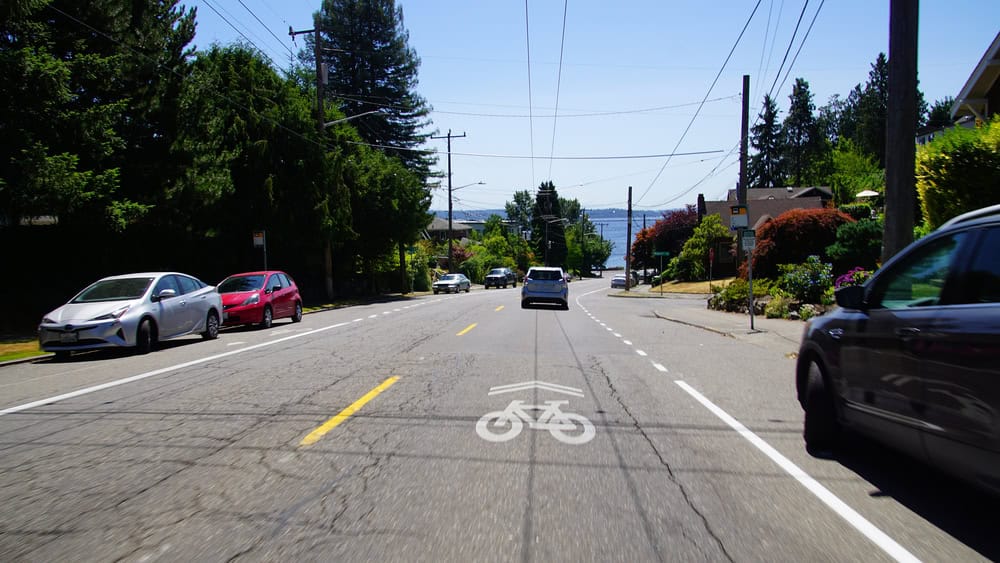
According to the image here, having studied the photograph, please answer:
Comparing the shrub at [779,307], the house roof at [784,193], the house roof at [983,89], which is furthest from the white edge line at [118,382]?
the house roof at [784,193]

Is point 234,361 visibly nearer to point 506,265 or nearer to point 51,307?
point 51,307

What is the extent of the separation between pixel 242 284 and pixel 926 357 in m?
17.6

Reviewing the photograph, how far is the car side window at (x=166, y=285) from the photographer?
44.0ft

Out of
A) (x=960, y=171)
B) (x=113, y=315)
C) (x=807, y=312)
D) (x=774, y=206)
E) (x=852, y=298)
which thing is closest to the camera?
(x=852, y=298)

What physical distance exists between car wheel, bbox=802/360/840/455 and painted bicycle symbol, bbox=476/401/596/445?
1850mm

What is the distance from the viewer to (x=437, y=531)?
3.90 meters

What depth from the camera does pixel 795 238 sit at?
24.4 m

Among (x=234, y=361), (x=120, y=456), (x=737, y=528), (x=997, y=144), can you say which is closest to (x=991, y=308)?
(x=737, y=528)

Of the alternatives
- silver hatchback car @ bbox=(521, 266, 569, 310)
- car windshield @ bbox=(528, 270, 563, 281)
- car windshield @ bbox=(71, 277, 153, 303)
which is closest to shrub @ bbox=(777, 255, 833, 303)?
silver hatchback car @ bbox=(521, 266, 569, 310)

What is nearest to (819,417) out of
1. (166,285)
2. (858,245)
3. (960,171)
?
(960,171)

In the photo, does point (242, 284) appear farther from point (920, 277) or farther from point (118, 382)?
point (920, 277)

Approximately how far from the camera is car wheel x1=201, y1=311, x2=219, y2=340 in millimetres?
15133

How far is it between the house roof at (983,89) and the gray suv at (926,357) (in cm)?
1782

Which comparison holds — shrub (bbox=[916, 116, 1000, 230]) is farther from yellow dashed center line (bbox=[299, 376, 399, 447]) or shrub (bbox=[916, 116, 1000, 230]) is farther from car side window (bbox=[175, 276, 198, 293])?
car side window (bbox=[175, 276, 198, 293])
